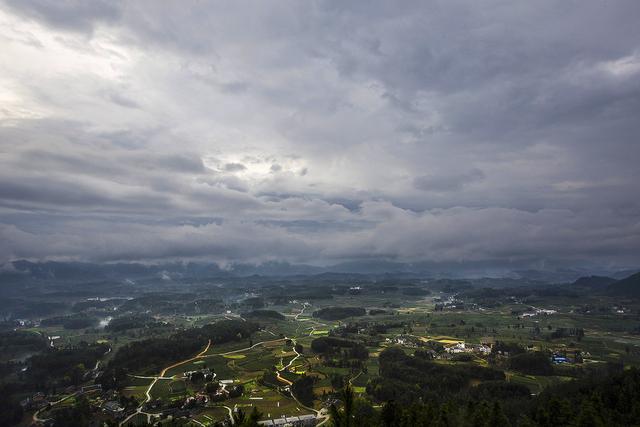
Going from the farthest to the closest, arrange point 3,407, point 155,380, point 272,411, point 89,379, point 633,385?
1. point 89,379
2. point 155,380
3. point 3,407
4. point 272,411
5. point 633,385

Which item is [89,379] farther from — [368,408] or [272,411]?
[368,408]

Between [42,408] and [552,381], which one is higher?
[552,381]

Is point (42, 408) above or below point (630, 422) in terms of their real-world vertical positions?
below

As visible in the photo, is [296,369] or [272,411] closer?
[272,411]

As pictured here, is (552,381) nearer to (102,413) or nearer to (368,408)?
(368,408)

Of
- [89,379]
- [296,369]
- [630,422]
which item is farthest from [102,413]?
[630,422]

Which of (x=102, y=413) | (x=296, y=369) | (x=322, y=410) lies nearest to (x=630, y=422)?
(x=322, y=410)

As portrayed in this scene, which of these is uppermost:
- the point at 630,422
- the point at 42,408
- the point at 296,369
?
the point at 630,422

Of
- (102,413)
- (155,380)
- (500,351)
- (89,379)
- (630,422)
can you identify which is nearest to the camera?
(630,422)

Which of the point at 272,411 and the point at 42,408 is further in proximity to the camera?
the point at 42,408
